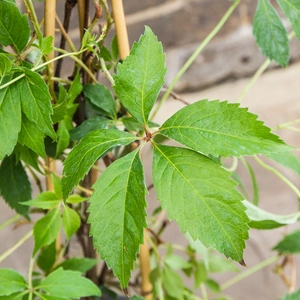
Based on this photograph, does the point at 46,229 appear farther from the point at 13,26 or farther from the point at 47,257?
the point at 13,26

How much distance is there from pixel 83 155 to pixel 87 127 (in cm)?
9

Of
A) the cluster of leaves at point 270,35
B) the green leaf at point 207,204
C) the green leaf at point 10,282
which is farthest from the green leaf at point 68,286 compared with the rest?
the cluster of leaves at point 270,35

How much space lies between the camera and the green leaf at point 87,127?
0.38 metres

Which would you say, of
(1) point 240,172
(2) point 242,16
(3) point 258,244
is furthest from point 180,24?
(3) point 258,244

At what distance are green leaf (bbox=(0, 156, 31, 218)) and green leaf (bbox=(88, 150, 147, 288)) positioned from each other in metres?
0.14

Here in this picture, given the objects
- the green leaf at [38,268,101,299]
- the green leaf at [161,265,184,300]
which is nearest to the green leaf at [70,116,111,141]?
the green leaf at [38,268,101,299]

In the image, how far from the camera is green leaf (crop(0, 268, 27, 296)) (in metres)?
0.36

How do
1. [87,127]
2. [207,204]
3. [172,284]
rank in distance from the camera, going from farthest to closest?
[172,284]
[87,127]
[207,204]

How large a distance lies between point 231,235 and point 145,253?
0.60 ft

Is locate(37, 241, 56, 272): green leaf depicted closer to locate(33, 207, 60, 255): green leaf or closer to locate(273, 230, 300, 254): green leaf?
locate(33, 207, 60, 255): green leaf

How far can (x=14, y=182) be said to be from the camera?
407 mm

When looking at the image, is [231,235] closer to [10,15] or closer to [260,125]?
[260,125]

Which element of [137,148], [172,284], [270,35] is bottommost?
[172,284]

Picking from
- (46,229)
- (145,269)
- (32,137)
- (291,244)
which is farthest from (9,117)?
(291,244)
